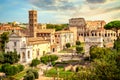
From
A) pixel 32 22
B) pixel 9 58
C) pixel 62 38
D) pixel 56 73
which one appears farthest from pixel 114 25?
pixel 56 73

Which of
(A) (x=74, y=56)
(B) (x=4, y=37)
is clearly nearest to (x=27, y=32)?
(B) (x=4, y=37)

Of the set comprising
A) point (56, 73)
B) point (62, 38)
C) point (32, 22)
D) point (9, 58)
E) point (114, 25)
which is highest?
point (32, 22)

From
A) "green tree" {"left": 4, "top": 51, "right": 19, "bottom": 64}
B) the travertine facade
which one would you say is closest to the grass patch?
"green tree" {"left": 4, "top": 51, "right": 19, "bottom": 64}

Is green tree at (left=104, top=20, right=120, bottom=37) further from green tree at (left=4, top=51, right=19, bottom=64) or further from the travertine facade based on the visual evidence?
green tree at (left=4, top=51, right=19, bottom=64)

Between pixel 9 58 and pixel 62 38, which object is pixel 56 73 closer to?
pixel 9 58

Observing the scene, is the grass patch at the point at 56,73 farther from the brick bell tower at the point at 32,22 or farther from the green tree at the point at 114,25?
the green tree at the point at 114,25

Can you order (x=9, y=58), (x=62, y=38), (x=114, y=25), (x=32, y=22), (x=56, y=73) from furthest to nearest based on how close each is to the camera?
(x=114, y=25) < (x=62, y=38) < (x=32, y=22) < (x=9, y=58) < (x=56, y=73)

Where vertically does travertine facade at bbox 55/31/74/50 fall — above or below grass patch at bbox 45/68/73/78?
above

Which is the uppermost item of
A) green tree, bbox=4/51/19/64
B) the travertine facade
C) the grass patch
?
the travertine facade

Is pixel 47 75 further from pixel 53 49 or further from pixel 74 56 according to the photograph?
pixel 53 49

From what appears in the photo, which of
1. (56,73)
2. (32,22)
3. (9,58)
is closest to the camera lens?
(56,73)

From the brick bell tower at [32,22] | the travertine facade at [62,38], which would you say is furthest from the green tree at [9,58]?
the travertine facade at [62,38]

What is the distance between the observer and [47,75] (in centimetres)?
2803

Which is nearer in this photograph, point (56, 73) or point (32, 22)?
point (56, 73)
